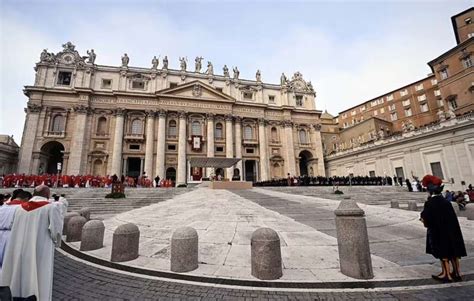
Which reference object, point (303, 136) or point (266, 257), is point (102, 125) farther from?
point (266, 257)

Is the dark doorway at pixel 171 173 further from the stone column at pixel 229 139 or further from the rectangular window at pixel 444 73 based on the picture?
the rectangular window at pixel 444 73

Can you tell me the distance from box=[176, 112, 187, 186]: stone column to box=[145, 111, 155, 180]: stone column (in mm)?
4213

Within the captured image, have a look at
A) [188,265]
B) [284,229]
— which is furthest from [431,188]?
[188,265]

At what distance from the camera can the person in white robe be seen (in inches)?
123

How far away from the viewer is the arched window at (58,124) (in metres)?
31.8

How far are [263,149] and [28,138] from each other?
35.7 meters

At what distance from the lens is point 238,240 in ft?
20.2

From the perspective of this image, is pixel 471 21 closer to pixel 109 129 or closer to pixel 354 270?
pixel 354 270

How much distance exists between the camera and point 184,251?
14.4 ft

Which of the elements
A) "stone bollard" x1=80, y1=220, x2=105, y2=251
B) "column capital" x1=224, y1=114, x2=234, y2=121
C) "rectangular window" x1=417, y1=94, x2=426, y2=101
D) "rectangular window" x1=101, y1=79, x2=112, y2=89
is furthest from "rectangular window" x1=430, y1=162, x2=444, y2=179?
"rectangular window" x1=101, y1=79, x2=112, y2=89

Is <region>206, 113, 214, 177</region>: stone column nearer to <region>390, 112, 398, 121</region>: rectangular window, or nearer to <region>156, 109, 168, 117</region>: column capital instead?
<region>156, 109, 168, 117</region>: column capital

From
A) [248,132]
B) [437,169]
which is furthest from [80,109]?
[437,169]

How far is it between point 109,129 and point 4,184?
14637 mm

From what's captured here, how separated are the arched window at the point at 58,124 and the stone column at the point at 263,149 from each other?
31.8 metres
